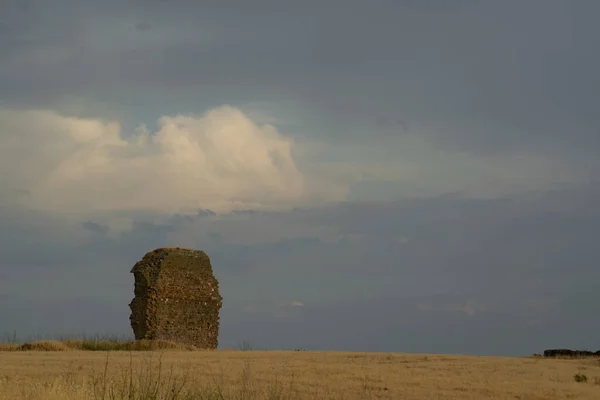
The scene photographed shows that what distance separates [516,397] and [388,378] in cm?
281

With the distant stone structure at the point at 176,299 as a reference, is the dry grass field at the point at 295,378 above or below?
below

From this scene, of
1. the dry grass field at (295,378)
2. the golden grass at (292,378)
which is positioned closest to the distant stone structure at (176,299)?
the dry grass field at (295,378)

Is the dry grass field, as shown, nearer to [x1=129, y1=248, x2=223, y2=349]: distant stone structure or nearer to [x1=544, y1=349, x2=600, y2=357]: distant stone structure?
[x1=544, y1=349, x2=600, y2=357]: distant stone structure

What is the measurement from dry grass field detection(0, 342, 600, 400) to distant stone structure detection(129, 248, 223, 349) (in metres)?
10.6

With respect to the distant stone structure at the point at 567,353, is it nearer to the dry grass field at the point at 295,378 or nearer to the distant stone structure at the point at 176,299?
the dry grass field at the point at 295,378

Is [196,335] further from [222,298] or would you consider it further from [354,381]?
[354,381]

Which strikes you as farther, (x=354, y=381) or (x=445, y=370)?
(x=445, y=370)

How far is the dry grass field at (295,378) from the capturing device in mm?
12984

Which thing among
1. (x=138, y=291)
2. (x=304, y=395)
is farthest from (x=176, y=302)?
(x=304, y=395)

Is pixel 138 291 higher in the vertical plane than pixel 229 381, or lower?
higher

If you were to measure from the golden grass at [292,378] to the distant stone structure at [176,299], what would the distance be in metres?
11.2

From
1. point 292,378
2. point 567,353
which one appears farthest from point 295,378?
point 567,353

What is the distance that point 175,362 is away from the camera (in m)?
19.1

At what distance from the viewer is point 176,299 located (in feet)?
107
